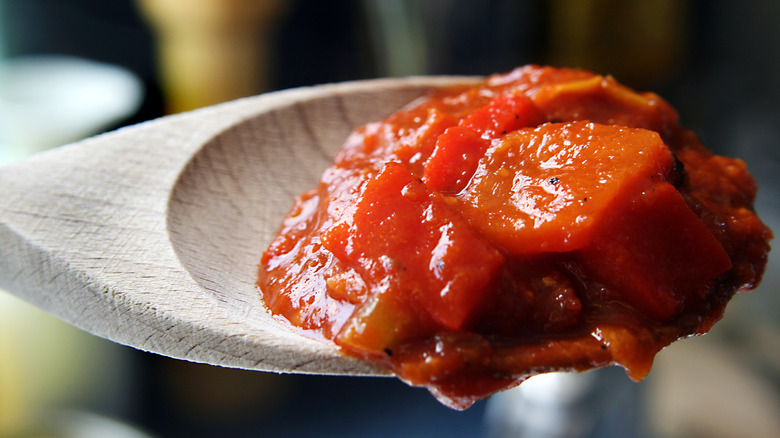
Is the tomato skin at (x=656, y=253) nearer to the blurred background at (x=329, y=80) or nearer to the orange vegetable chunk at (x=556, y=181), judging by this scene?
→ the orange vegetable chunk at (x=556, y=181)

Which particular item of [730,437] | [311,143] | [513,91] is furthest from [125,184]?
[730,437]

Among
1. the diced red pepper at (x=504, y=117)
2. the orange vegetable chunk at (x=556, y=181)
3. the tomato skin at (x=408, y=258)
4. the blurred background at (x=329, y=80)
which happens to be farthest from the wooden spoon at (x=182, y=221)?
the blurred background at (x=329, y=80)

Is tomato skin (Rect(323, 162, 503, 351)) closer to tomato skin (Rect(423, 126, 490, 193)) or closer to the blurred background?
tomato skin (Rect(423, 126, 490, 193))

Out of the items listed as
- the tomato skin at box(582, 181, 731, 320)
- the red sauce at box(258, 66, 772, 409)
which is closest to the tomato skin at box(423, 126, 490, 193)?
the red sauce at box(258, 66, 772, 409)

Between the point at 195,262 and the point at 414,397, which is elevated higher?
the point at 195,262

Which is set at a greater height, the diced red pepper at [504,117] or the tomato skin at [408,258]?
the diced red pepper at [504,117]

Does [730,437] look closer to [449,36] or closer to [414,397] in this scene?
[414,397]

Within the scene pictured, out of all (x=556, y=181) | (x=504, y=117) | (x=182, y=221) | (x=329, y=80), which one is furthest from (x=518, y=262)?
(x=329, y=80)
